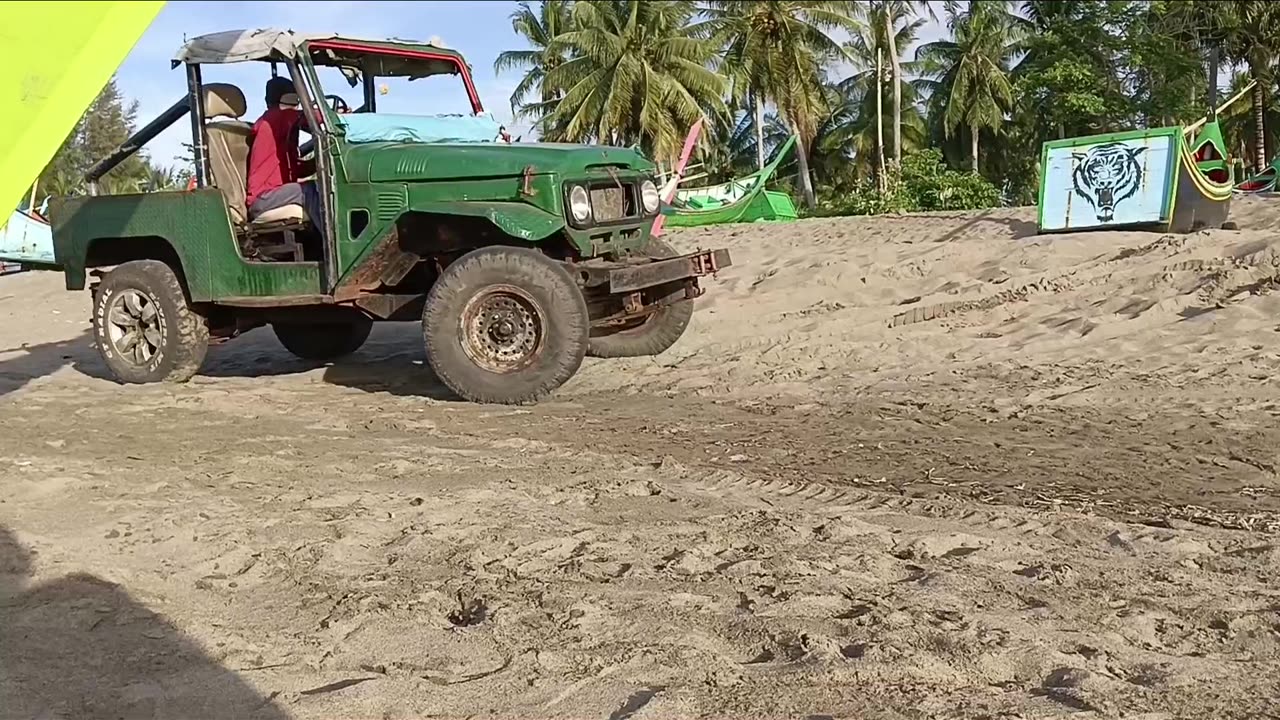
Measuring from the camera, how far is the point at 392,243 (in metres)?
6.41

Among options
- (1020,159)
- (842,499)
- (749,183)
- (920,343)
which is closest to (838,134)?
(1020,159)

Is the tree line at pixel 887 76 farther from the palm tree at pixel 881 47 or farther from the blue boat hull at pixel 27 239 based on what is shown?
the blue boat hull at pixel 27 239

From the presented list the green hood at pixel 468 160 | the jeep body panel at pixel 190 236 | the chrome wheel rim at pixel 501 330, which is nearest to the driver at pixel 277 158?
the jeep body panel at pixel 190 236

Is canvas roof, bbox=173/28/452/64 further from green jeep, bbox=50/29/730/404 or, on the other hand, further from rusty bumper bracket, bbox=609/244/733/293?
rusty bumper bracket, bbox=609/244/733/293

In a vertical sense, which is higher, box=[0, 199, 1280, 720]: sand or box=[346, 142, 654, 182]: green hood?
box=[346, 142, 654, 182]: green hood

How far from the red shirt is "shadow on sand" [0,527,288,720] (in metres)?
4.19

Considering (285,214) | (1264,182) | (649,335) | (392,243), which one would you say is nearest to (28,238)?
(285,214)

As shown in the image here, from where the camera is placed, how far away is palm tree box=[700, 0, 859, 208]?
3481cm

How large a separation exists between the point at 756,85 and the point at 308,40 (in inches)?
1194

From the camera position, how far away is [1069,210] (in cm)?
1021

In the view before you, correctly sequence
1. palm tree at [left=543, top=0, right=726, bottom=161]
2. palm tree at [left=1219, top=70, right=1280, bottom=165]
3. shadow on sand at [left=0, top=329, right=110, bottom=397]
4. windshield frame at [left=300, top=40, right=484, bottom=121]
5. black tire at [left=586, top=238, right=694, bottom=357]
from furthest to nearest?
palm tree at [left=1219, top=70, right=1280, bottom=165] < palm tree at [left=543, top=0, right=726, bottom=161] < shadow on sand at [left=0, top=329, right=110, bottom=397] < black tire at [left=586, top=238, right=694, bottom=357] < windshield frame at [left=300, top=40, right=484, bottom=121]

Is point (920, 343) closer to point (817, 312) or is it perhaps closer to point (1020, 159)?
point (817, 312)

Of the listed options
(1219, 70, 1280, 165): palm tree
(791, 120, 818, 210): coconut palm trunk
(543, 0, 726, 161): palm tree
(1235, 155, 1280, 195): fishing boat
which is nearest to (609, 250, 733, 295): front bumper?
(1235, 155, 1280, 195): fishing boat

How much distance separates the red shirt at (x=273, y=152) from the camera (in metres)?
7.02
